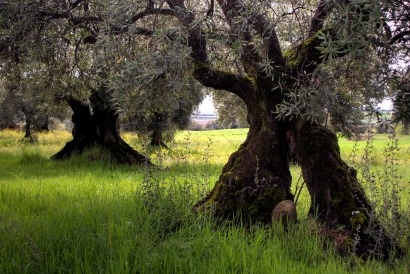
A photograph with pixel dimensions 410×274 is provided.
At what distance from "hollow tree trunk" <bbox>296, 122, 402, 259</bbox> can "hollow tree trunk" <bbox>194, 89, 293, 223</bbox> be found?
440 millimetres

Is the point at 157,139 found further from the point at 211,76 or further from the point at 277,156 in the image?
the point at 277,156

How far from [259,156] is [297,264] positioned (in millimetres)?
2533

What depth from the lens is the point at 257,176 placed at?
6.74m

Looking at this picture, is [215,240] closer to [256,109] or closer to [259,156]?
[259,156]

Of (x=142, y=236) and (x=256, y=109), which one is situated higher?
(x=256, y=109)

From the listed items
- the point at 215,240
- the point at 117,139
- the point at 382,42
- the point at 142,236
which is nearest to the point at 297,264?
the point at 215,240

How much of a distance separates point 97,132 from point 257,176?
497 inches

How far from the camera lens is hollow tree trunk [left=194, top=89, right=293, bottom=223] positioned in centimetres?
659

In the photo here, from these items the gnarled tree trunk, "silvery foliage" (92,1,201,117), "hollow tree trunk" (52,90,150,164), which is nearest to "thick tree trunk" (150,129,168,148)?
"hollow tree trunk" (52,90,150,164)

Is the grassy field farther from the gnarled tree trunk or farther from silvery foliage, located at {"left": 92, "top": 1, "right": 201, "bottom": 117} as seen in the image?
silvery foliage, located at {"left": 92, "top": 1, "right": 201, "bottom": 117}

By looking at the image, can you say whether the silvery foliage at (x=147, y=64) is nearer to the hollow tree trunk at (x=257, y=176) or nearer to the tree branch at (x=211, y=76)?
the tree branch at (x=211, y=76)

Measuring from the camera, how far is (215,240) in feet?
16.6

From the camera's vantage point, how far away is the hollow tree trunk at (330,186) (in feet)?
19.6

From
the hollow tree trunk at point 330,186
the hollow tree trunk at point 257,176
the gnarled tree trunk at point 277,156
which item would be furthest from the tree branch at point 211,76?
the hollow tree trunk at point 330,186
